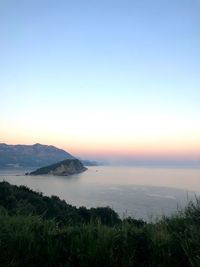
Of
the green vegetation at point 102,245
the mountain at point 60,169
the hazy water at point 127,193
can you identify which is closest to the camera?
the green vegetation at point 102,245

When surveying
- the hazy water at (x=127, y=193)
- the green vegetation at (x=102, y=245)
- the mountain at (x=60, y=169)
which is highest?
the mountain at (x=60, y=169)

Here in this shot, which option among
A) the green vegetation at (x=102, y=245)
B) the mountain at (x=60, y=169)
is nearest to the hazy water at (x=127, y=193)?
the green vegetation at (x=102, y=245)

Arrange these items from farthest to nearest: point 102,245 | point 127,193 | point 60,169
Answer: point 60,169, point 127,193, point 102,245

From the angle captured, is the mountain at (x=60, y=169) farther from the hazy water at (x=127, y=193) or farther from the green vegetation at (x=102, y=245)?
the green vegetation at (x=102, y=245)

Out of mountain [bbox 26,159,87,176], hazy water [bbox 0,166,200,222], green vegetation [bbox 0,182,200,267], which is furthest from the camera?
mountain [bbox 26,159,87,176]

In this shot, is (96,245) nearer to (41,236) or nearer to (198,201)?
(41,236)

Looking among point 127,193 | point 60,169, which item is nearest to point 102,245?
point 127,193

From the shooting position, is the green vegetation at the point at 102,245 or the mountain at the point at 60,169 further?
the mountain at the point at 60,169

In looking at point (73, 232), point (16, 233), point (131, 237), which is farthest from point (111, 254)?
point (16, 233)

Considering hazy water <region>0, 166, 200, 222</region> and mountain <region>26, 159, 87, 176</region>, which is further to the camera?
mountain <region>26, 159, 87, 176</region>

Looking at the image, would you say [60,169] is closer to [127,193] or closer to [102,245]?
[127,193]

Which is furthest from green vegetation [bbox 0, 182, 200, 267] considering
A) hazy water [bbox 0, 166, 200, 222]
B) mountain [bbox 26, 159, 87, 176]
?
mountain [bbox 26, 159, 87, 176]

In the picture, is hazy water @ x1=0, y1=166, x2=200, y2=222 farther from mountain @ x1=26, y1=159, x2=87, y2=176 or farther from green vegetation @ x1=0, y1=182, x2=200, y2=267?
mountain @ x1=26, y1=159, x2=87, y2=176

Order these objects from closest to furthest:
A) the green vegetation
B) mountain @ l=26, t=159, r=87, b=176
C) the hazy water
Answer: the green vegetation → the hazy water → mountain @ l=26, t=159, r=87, b=176
